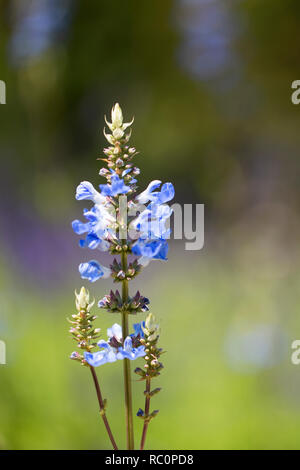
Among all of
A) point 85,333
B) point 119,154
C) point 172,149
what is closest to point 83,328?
point 85,333

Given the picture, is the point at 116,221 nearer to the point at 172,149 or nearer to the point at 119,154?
the point at 119,154

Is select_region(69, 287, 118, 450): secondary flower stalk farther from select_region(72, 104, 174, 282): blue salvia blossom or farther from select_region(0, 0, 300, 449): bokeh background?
select_region(0, 0, 300, 449): bokeh background

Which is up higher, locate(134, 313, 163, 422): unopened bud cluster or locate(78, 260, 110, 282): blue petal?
locate(78, 260, 110, 282): blue petal

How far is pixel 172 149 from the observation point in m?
2.25

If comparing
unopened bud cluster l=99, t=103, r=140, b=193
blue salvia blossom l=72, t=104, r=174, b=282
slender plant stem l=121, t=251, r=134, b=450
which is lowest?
slender plant stem l=121, t=251, r=134, b=450

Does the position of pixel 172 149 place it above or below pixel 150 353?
above

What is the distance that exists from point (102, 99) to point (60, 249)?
77 cm

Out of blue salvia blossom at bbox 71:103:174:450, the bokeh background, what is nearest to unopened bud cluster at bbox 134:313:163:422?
blue salvia blossom at bbox 71:103:174:450

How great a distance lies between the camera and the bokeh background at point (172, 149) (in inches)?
56.6

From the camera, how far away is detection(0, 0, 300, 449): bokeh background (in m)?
1.44

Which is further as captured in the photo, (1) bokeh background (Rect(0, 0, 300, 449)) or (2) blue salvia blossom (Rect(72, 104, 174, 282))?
(1) bokeh background (Rect(0, 0, 300, 449))

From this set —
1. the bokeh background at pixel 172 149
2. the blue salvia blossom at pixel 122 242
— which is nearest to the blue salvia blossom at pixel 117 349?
the blue salvia blossom at pixel 122 242

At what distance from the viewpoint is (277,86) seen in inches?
92.6

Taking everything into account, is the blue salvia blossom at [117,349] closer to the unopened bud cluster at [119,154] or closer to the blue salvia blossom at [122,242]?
the blue salvia blossom at [122,242]
